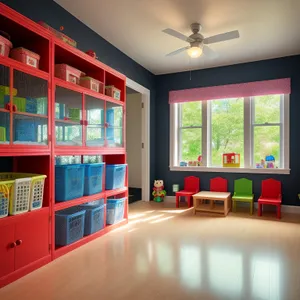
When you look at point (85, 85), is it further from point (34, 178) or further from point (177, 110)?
point (177, 110)

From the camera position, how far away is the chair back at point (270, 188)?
462 cm

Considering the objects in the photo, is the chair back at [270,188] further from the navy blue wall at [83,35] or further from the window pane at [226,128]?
the navy blue wall at [83,35]

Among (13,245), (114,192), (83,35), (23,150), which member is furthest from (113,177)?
(83,35)

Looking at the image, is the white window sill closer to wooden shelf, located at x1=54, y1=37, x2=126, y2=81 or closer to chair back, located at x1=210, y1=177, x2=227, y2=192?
chair back, located at x1=210, y1=177, x2=227, y2=192

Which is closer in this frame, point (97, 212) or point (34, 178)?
point (34, 178)

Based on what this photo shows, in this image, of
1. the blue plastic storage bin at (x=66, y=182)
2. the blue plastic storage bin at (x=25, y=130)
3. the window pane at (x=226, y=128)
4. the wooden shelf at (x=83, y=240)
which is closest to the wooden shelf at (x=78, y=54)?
the blue plastic storage bin at (x=25, y=130)

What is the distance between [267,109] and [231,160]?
112 centimetres

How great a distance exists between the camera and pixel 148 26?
3549 mm

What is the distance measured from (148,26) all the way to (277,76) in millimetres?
2556

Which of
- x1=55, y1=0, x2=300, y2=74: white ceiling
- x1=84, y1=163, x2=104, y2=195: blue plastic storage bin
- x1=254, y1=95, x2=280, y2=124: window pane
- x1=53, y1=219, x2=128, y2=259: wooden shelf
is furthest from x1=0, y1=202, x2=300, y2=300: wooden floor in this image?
x1=55, y1=0, x2=300, y2=74: white ceiling

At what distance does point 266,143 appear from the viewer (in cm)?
486

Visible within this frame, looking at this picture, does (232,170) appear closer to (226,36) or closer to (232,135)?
(232,135)

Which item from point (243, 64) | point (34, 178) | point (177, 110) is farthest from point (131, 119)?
point (34, 178)

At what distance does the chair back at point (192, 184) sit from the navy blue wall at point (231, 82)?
0.10m
